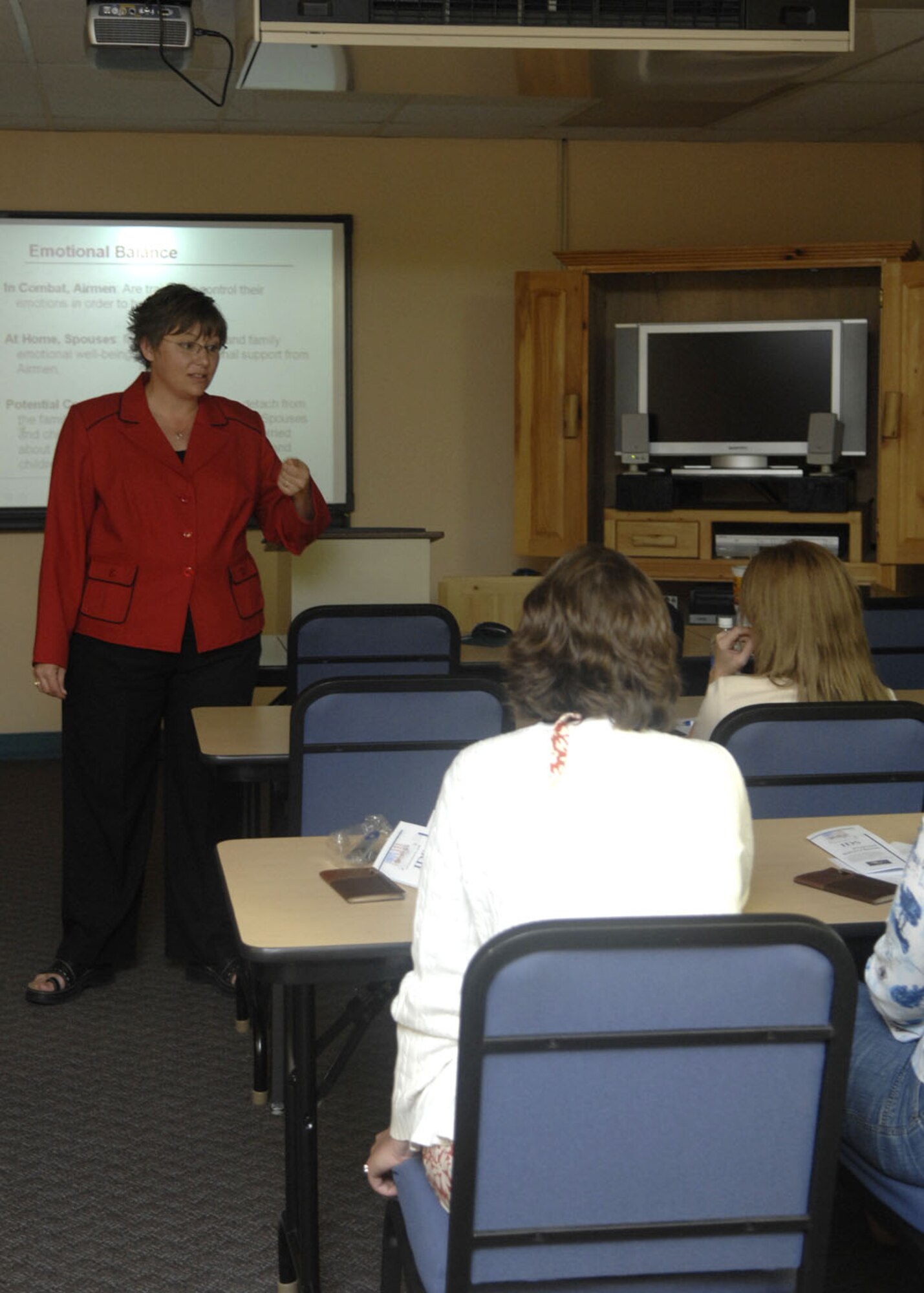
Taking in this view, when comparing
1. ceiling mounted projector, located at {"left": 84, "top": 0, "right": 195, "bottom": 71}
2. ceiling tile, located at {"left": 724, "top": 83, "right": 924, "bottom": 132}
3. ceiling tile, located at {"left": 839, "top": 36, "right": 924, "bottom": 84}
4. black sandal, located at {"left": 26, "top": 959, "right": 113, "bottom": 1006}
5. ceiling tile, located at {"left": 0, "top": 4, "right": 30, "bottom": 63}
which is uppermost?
ceiling tile, located at {"left": 724, "top": 83, "right": 924, "bottom": 132}

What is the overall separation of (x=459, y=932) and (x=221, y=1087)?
167 centimetres

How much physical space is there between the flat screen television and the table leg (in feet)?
15.0

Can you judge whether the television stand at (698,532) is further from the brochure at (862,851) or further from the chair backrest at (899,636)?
the brochure at (862,851)

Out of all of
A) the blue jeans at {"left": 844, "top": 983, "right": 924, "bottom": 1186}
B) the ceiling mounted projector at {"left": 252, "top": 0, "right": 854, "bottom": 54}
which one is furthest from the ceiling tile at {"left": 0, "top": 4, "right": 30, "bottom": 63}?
the blue jeans at {"left": 844, "top": 983, "right": 924, "bottom": 1186}

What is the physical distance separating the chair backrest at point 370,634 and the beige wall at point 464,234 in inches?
118

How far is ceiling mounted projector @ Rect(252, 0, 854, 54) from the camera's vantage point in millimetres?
3195

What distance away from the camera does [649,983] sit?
1186 mm

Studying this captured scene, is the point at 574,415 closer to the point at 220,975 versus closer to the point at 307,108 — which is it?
the point at 307,108

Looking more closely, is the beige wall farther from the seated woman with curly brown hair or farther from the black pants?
the seated woman with curly brown hair

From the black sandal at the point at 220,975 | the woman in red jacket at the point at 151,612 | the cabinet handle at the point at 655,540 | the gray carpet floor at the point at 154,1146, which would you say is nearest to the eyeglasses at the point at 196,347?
the woman in red jacket at the point at 151,612

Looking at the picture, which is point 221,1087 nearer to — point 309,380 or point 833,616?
point 833,616

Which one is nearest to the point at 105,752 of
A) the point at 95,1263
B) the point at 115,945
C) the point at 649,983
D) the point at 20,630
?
the point at 115,945

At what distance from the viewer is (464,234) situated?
20.9ft

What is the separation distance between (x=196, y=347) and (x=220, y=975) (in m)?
1.49
